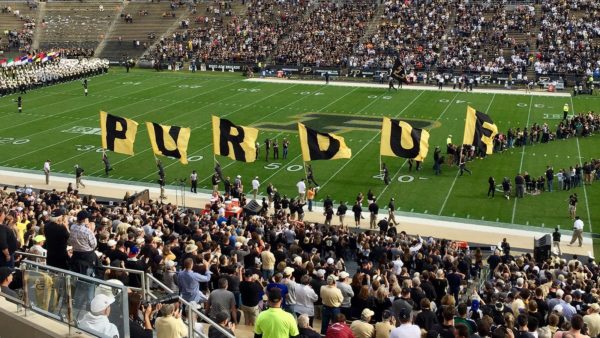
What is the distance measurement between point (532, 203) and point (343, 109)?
18489 mm

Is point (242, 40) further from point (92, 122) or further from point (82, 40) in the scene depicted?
point (92, 122)

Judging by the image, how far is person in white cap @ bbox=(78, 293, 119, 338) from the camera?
328 inches

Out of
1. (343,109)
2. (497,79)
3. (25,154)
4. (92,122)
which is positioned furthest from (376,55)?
(25,154)

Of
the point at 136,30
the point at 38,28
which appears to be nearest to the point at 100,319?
the point at 136,30

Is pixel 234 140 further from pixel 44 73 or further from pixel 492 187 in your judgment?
pixel 44 73

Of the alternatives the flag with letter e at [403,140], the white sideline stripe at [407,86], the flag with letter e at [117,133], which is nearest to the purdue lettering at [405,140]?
the flag with letter e at [403,140]

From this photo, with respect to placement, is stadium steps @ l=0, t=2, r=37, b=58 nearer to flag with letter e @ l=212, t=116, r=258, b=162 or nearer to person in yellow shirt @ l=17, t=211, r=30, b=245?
flag with letter e @ l=212, t=116, r=258, b=162

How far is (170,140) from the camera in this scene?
26609 mm

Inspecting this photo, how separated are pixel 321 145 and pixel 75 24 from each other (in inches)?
2243

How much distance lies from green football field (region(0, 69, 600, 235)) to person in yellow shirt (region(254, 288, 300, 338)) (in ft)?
58.2

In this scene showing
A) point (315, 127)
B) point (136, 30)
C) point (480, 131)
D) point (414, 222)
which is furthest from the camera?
point (136, 30)

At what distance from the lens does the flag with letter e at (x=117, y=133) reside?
27234 millimetres

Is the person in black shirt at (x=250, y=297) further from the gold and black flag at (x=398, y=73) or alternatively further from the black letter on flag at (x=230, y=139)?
the gold and black flag at (x=398, y=73)

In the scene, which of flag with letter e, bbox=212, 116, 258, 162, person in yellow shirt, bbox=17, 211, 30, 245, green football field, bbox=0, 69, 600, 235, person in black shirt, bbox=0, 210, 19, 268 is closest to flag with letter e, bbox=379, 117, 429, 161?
green football field, bbox=0, 69, 600, 235
